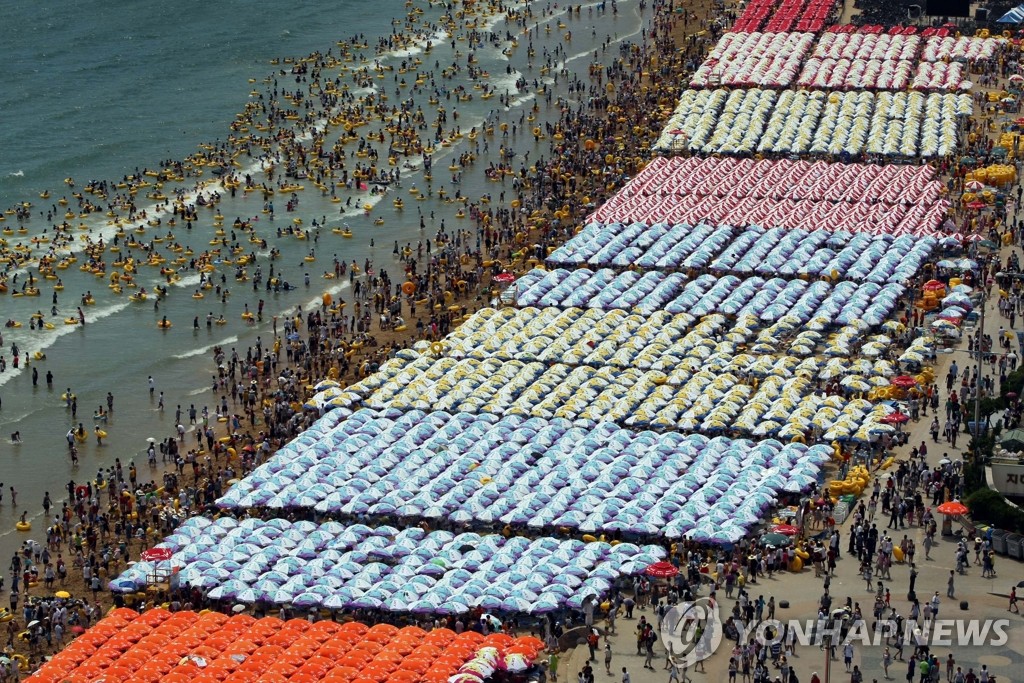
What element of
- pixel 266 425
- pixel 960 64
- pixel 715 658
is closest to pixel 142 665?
pixel 715 658

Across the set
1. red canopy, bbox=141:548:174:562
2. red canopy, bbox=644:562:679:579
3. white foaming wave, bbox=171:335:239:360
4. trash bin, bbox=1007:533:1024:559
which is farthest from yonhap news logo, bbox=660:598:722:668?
white foaming wave, bbox=171:335:239:360

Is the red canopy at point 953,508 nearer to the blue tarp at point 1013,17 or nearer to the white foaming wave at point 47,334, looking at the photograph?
the white foaming wave at point 47,334

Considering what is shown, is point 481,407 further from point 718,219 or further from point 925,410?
point 718,219

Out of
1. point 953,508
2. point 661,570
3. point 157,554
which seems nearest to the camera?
point 661,570

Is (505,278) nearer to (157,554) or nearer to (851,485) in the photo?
(851,485)

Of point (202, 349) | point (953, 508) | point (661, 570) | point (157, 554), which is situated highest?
point (953, 508)

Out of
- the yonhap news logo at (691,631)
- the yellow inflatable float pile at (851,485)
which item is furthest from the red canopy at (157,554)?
the yellow inflatable float pile at (851,485)

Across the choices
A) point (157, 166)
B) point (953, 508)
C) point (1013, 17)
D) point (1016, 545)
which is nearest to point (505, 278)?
point (953, 508)
